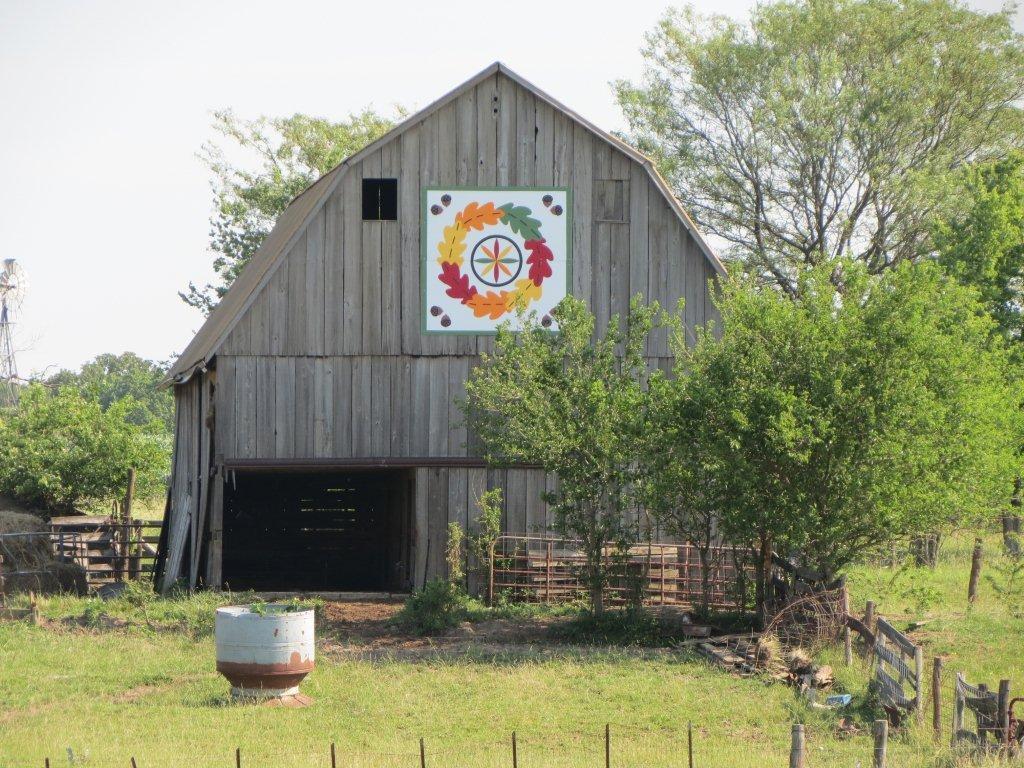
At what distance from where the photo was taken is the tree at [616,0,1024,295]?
37.3 metres

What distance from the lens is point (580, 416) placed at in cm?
1916

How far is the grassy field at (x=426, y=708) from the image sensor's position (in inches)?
475

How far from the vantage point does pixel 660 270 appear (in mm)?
23016

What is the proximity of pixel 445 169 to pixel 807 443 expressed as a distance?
27.4 ft

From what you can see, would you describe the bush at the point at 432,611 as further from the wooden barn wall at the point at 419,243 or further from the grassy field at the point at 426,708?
the wooden barn wall at the point at 419,243

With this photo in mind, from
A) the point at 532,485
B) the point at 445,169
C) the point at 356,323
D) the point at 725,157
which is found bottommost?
the point at 532,485

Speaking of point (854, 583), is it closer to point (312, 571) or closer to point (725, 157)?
point (312, 571)

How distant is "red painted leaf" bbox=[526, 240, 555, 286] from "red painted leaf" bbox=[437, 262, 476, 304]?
3.31 ft

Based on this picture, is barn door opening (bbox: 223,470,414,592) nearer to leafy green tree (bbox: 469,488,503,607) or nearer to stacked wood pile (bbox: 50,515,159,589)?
stacked wood pile (bbox: 50,515,159,589)

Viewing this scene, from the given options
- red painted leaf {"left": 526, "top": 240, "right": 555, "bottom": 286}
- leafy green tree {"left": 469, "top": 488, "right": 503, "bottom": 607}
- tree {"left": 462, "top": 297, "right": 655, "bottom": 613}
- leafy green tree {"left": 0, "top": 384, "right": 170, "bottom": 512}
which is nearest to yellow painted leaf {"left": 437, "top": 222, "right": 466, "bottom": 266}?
red painted leaf {"left": 526, "top": 240, "right": 555, "bottom": 286}

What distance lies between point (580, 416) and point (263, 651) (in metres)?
6.49

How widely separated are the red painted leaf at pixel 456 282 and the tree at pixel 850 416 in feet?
17.5

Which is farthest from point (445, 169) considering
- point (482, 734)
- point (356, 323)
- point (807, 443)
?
point (482, 734)

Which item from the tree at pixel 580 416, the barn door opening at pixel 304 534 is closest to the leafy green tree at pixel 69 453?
the barn door opening at pixel 304 534
